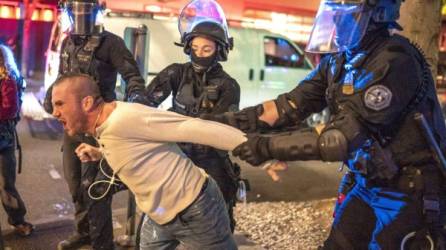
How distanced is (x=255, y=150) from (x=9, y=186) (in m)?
3.04

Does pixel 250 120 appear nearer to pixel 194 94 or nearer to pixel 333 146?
pixel 333 146

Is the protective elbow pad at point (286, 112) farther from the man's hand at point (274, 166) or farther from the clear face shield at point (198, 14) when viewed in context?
the clear face shield at point (198, 14)

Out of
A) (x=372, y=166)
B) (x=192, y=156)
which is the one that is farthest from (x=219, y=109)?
(x=372, y=166)

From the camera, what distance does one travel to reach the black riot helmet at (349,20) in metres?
2.64

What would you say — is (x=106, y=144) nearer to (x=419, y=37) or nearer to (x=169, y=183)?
(x=169, y=183)

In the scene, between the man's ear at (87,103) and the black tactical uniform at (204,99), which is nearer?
the man's ear at (87,103)

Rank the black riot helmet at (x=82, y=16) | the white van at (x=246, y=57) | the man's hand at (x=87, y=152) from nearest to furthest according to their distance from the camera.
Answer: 1. the man's hand at (x=87, y=152)
2. the black riot helmet at (x=82, y=16)
3. the white van at (x=246, y=57)

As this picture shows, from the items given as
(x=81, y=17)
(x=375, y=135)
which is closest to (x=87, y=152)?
(x=375, y=135)

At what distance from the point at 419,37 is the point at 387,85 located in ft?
9.00

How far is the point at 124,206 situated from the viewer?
5973 mm

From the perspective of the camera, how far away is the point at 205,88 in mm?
3910

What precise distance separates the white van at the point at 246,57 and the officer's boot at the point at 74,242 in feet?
16.9

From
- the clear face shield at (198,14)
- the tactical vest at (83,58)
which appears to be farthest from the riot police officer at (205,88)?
the tactical vest at (83,58)

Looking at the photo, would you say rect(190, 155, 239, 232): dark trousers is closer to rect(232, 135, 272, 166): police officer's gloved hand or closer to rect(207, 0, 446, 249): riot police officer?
rect(207, 0, 446, 249): riot police officer
